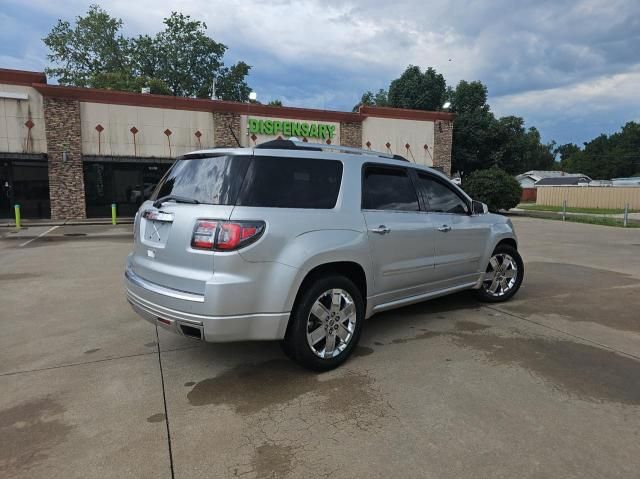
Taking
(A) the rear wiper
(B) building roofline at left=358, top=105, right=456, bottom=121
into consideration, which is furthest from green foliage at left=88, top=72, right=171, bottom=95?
(A) the rear wiper

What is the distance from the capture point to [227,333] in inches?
127

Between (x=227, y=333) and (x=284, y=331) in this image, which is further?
(x=284, y=331)

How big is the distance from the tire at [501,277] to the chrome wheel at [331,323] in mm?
2684

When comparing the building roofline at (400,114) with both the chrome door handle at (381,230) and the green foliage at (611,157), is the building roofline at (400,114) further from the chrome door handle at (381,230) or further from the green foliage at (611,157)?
the green foliage at (611,157)

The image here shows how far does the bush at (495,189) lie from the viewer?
23.4m

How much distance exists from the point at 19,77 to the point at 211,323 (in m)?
20.7

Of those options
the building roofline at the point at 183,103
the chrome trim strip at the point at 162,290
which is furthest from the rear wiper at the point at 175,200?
the building roofline at the point at 183,103

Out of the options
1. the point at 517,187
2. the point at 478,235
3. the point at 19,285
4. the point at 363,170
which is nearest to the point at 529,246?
the point at 478,235

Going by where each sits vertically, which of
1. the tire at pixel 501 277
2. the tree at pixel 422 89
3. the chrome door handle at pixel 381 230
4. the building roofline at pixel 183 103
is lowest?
the tire at pixel 501 277

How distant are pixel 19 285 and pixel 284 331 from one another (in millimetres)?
5644

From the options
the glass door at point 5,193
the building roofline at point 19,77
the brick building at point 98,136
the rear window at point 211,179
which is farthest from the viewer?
the glass door at point 5,193

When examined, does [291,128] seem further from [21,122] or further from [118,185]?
[21,122]

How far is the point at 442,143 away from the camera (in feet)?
86.3

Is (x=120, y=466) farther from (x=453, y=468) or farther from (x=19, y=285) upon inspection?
(x=19, y=285)
